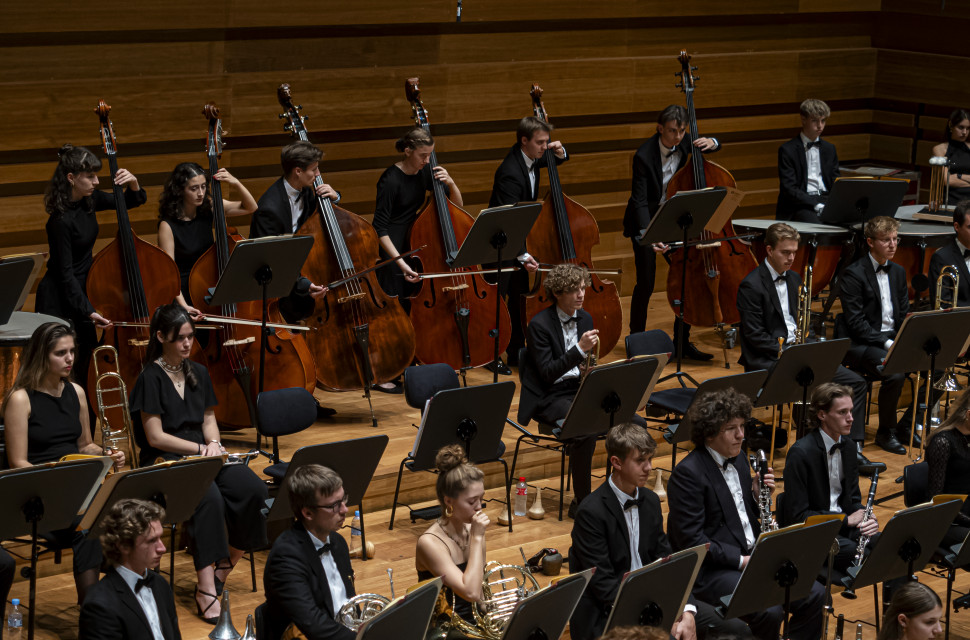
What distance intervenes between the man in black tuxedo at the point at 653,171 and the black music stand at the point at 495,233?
1.31 m

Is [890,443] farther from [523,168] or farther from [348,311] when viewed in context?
[348,311]

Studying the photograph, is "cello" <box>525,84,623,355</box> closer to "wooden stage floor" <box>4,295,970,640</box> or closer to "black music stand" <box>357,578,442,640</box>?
"wooden stage floor" <box>4,295,970,640</box>

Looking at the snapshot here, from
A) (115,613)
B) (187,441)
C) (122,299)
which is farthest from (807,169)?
(115,613)

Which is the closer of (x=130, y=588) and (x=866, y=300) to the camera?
(x=130, y=588)

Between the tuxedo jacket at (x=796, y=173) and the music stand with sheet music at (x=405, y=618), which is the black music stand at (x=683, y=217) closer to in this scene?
the tuxedo jacket at (x=796, y=173)

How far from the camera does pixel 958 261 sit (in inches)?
277

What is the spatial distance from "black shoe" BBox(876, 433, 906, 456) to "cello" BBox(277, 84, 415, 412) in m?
2.68

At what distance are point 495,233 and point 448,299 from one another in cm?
59

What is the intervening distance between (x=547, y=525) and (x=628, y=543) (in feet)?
4.72

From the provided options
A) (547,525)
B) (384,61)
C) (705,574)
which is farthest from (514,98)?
(705,574)

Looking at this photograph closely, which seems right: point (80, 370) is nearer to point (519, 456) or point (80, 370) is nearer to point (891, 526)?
point (519, 456)

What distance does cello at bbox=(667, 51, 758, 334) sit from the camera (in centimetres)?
712

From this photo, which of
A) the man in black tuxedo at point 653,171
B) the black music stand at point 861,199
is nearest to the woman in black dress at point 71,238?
the man in black tuxedo at point 653,171

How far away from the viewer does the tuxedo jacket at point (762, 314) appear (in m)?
6.48
